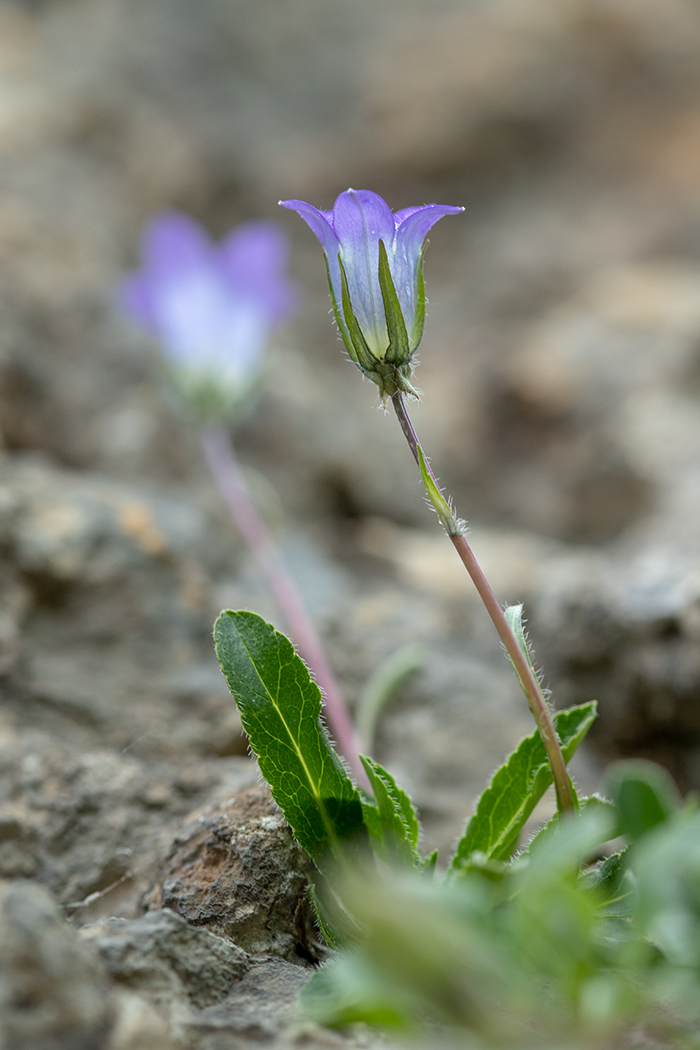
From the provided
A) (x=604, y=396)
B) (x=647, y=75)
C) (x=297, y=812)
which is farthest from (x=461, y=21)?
(x=297, y=812)

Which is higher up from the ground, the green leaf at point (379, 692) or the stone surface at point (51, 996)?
the green leaf at point (379, 692)

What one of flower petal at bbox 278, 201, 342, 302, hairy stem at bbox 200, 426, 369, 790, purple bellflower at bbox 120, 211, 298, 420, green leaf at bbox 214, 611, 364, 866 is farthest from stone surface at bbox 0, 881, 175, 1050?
purple bellflower at bbox 120, 211, 298, 420

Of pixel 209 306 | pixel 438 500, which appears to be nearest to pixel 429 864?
pixel 438 500

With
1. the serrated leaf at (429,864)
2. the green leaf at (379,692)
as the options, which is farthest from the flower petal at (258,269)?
the serrated leaf at (429,864)

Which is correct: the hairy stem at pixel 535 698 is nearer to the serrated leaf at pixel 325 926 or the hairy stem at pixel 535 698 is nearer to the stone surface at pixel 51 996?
the serrated leaf at pixel 325 926

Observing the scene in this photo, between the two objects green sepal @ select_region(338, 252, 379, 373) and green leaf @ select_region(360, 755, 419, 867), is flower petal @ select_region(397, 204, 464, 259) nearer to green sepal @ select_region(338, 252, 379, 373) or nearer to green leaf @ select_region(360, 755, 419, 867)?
green sepal @ select_region(338, 252, 379, 373)
